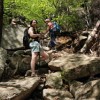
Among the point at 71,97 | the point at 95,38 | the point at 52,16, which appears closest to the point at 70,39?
the point at 95,38

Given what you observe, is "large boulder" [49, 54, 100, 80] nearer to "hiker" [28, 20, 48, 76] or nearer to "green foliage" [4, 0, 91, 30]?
"hiker" [28, 20, 48, 76]

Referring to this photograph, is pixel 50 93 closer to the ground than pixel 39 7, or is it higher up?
closer to the ground

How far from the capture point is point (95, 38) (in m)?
12.1

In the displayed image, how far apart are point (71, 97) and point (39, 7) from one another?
16626 mm

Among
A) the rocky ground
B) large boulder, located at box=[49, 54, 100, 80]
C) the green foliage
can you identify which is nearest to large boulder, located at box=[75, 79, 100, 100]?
the rocky ground

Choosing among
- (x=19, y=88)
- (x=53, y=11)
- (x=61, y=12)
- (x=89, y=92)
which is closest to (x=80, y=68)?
(x=89, y=92)

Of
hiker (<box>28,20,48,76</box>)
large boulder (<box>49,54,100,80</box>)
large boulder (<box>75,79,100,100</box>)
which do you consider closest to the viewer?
large boulder (<box>75,79,100,100</box>)

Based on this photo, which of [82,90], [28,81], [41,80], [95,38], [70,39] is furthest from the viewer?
[70,39]

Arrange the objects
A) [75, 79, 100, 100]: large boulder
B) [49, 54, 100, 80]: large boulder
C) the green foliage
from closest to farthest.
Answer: [75, 79, 100, 100]: large boulder → [49, 54, 100, 80]: large boulder → the green foliage

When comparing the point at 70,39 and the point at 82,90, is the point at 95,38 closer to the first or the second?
the point at 70,39

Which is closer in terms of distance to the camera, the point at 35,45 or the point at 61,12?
the point at 35,45

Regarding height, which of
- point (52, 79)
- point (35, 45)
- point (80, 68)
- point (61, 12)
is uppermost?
point (35, 45)

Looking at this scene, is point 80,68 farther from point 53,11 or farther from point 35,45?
point 53,11

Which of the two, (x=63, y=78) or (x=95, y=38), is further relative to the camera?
(x=95, y=38)
